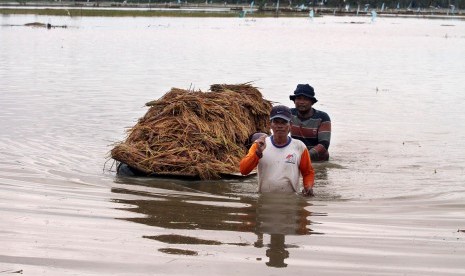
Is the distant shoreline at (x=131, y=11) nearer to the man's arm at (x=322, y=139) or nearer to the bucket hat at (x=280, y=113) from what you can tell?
the man's arm at (x=322, y=139)

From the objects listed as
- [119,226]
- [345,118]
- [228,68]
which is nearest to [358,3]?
[228,68]

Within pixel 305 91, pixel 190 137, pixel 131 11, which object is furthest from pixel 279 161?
pixel 131 11

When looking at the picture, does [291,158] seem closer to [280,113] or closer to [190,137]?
[280,113]

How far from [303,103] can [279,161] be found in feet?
9.24

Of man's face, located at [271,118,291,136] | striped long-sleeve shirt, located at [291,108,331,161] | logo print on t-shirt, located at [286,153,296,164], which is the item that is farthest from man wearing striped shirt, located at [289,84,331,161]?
man's face, located at [271,118,291,136]

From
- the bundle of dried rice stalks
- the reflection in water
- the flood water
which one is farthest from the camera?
the bundle of dried rice stalks

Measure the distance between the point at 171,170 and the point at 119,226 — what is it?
116 inches

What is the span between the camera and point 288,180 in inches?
346

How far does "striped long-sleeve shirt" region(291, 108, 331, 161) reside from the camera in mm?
11602

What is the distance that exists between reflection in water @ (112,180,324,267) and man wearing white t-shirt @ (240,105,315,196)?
8.6 inches

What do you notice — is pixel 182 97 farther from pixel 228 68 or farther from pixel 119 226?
pixel 228 68

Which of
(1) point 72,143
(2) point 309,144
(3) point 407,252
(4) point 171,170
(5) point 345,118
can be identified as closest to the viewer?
(3) point 407,252

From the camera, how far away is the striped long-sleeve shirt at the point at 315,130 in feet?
38.1

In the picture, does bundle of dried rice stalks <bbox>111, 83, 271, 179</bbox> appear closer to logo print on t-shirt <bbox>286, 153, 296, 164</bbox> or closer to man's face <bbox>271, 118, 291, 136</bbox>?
logo print on t-shirt <bbox>286, 153, 296, 164</bbox>
